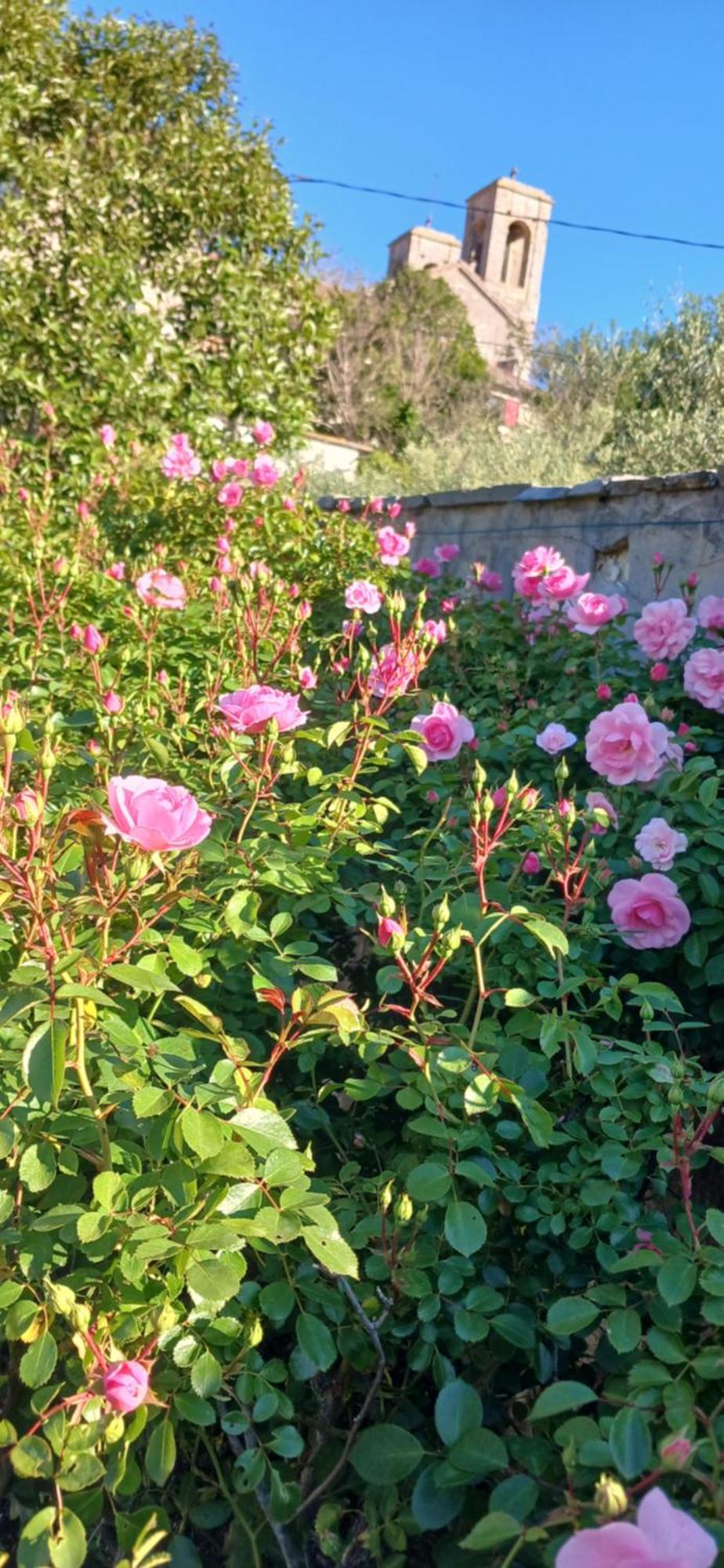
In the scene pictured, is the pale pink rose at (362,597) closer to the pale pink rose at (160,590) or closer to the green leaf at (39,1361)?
the pale pink rose at (160,590)

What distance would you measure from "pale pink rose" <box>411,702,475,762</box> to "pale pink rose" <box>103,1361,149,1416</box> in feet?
3.54

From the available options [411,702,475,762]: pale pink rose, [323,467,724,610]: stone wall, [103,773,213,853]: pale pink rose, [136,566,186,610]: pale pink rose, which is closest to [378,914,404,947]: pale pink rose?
[103,773,213,853]: pale pink rose

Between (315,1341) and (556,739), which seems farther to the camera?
(556,739)

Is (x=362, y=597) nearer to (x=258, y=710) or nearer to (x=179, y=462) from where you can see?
(x=258, y=710)

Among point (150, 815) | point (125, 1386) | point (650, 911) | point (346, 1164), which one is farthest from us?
point (650, 911)

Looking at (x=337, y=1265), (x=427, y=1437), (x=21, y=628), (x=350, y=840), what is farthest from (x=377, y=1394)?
(x=21, y=628)

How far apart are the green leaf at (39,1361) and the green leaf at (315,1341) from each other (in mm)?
209

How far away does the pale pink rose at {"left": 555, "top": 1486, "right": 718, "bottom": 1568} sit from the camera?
22.2 inches

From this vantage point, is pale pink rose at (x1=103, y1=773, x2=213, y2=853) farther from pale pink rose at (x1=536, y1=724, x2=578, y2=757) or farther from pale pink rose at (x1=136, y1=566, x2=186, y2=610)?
pale pink rose at (x1=136, y1=566, x2=186, y2=610)

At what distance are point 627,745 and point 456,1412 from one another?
1076 millimetres

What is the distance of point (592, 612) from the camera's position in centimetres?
228

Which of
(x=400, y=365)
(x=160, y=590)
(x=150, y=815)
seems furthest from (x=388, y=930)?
(x=400, y=365)

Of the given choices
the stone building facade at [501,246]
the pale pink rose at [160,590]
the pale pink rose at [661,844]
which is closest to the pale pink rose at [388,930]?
the pale pink rose at [661,844]

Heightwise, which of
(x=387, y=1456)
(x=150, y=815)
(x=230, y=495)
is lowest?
(x=387, y=1456)
